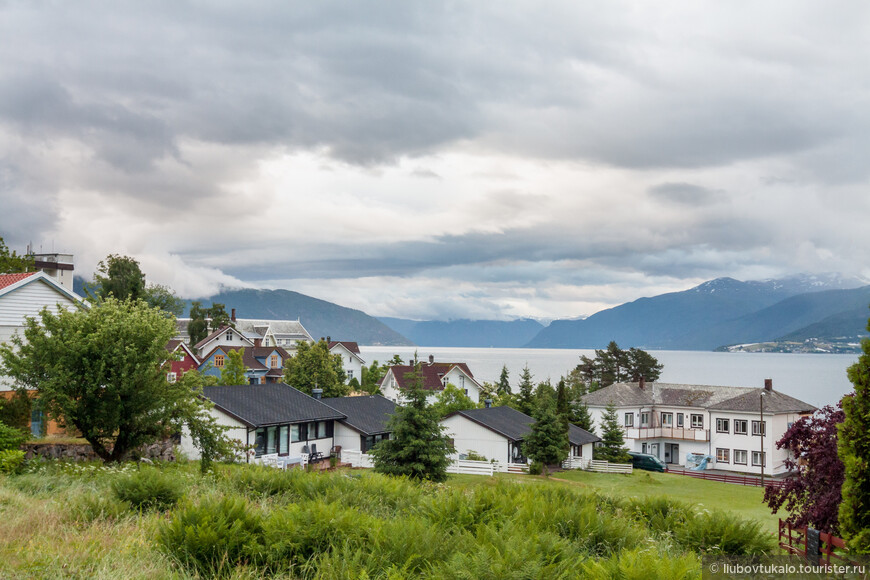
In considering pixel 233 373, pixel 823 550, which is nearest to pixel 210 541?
pixel 823 550

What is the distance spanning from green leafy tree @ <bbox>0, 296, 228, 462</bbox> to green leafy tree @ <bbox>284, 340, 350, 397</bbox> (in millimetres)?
51191

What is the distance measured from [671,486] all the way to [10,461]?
42605mm

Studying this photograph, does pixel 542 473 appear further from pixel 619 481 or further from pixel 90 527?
pixel 90 527

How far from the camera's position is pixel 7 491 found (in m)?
12.8

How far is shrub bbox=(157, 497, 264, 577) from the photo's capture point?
8273 mm

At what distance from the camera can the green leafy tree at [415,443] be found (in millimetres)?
32000

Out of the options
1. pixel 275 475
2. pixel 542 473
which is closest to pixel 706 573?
pixel 275 475

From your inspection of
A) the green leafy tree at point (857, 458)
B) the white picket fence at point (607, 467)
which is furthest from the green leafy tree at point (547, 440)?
the green leafy tree at point (857, 458)

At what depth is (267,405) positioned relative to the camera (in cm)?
4138

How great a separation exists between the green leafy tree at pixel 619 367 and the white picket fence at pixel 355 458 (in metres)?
68.4

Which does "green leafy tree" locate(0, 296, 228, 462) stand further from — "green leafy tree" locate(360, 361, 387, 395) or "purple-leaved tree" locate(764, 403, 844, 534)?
"green leafy tree" locate(360, 361, 387, 395)

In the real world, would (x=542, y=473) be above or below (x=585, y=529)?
below

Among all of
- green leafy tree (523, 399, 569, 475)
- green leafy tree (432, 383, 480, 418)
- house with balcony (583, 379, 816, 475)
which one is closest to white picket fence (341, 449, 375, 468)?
green leafy tree (523, 399, 569, 475)

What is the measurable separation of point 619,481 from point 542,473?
17.9ft
